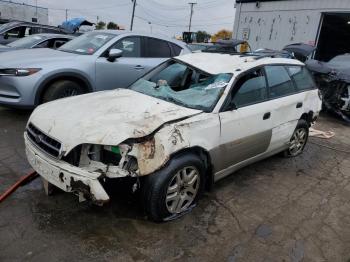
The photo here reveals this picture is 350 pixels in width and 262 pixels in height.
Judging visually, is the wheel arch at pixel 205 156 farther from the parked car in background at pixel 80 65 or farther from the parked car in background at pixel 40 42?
the parked car in background at pixel 40 42

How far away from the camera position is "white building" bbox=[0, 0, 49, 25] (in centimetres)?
4150

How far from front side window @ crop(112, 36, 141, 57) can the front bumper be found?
→ 3784 mm

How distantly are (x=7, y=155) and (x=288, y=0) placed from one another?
15569mm

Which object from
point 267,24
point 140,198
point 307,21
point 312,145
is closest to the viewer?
point 140,198

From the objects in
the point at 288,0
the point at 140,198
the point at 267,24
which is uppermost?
the point at 288,0

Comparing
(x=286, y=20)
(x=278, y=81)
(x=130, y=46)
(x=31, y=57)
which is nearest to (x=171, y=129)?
(x=278, y=81)

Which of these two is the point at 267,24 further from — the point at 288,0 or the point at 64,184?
the point at 64,184

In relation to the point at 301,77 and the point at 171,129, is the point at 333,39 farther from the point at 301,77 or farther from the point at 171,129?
the point at 171,129

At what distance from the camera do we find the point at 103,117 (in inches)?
127

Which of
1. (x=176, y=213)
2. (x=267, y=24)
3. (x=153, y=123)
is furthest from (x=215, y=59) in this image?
(x=267, y=24)

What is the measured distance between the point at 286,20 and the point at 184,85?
14.5m

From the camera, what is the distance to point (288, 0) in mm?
16516

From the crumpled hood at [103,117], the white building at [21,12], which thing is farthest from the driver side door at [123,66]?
the white building at [21,12]

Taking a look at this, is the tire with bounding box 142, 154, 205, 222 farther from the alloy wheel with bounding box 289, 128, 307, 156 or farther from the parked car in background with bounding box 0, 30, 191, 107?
the parked car in background with bounding box 0, 30, 191, 107
